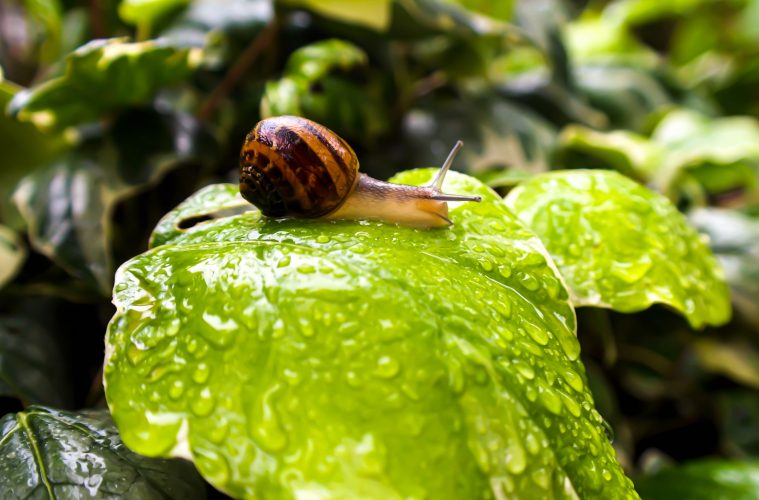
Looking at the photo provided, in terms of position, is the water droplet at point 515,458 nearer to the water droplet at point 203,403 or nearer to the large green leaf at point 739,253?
the water droplet at point 203,403

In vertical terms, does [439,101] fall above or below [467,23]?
below

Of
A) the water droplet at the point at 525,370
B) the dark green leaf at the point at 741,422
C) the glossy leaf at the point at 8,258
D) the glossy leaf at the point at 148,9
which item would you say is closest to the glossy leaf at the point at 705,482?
the dark green leaf at the point at 741,422

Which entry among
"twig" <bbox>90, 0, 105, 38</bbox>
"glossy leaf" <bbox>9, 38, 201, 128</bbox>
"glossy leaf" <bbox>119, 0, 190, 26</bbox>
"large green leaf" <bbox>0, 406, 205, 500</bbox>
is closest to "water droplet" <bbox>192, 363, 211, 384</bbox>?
"large green leaf" <bbox>0, 406, 205, 500</bbox>

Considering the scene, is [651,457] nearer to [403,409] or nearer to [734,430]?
[734,430]

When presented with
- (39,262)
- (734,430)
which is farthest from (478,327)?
(734,430)

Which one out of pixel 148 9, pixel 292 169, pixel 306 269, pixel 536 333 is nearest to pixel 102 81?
pixel 148 9

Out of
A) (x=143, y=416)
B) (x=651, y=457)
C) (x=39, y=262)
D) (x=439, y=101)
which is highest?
(x=143, y=416)

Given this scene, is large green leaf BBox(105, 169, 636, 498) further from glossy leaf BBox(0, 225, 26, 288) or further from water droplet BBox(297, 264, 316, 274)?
glossy leaf BBox(0, 225, 26, 288)
